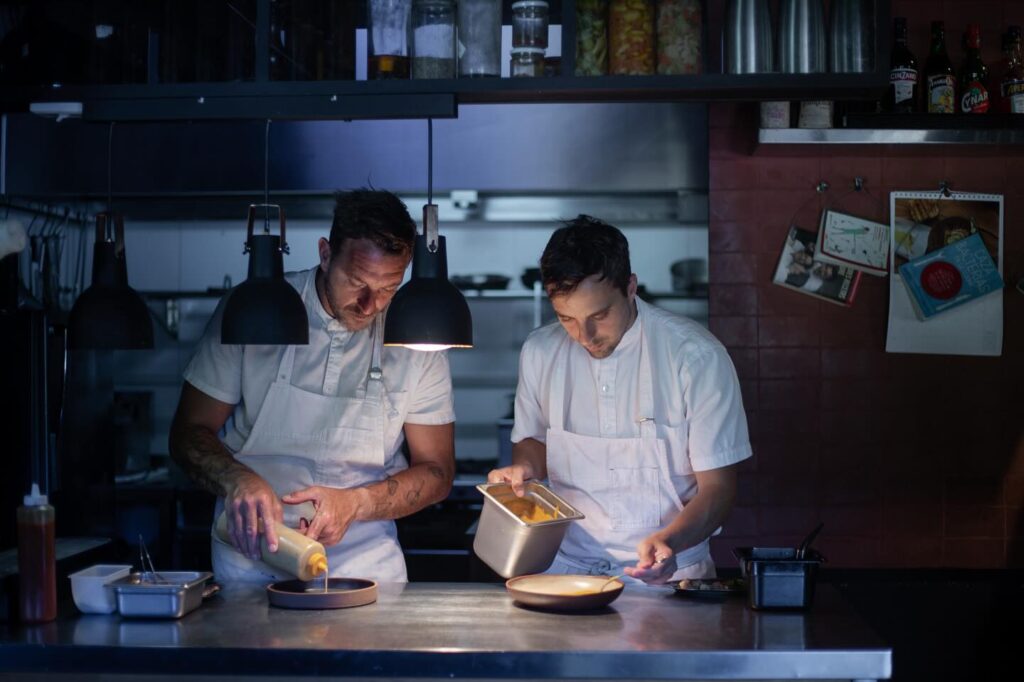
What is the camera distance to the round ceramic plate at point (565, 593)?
8.25ft

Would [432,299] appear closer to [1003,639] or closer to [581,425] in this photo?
[581,425]

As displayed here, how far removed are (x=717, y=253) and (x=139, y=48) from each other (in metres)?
2.23

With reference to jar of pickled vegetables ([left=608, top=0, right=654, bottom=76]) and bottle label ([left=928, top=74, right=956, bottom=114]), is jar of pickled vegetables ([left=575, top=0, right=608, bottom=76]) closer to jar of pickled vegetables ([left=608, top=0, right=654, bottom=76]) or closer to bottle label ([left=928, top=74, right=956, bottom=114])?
jar of pickled vegetables ([left=608, top=0, right=654, bottom=76])

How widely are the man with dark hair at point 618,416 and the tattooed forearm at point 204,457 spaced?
2.29ft

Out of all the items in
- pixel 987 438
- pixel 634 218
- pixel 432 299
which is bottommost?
pixel 987 438

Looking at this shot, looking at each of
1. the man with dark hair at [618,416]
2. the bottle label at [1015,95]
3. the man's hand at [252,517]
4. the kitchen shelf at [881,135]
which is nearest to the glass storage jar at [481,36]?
the man with dark hair at [618,416]

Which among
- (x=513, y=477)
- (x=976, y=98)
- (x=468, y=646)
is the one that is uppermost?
(x=976, y=98)

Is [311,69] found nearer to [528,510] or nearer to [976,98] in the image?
[528,510]

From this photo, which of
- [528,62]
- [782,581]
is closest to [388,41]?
[528,62]

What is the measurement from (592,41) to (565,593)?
4.32 feet

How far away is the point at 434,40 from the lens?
279cm

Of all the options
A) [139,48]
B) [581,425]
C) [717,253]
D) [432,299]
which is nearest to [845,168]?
[717,253]

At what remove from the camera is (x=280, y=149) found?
4.86 meters

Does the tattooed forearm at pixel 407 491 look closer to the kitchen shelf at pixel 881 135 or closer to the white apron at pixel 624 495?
the white apron at pixel 624 495
